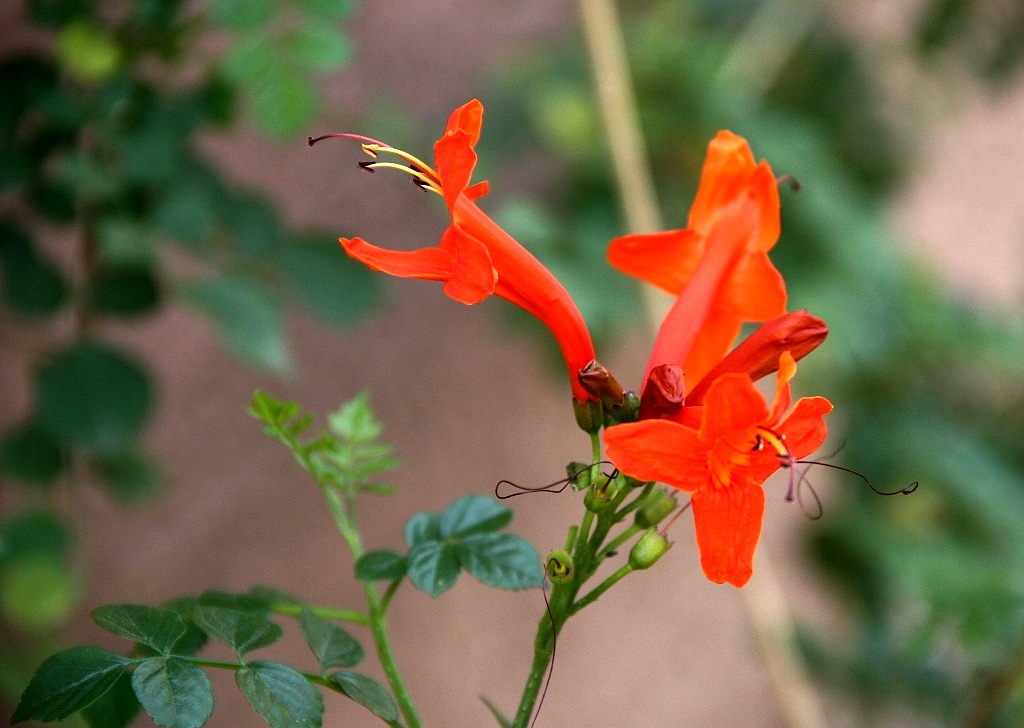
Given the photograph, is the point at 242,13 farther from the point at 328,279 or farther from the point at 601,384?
the point at 601,384

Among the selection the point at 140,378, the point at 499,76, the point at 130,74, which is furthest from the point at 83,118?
the point at 499,76

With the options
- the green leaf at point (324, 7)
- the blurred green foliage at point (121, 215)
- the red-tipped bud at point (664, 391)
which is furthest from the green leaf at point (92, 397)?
the red-tipped bud at point (664, 391)

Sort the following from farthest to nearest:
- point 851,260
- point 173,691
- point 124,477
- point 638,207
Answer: point 851,260 < point 638,207 < point 124,477 < point 173,691

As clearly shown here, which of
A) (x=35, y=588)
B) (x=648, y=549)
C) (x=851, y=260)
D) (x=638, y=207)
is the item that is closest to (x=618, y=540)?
(x=648, y=549)

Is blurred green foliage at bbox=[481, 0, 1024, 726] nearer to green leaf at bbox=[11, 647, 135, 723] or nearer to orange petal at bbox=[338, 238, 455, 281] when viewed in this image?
orange petal at bbox=[338, 238, 455, 281]

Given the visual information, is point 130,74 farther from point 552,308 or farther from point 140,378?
point 552,308

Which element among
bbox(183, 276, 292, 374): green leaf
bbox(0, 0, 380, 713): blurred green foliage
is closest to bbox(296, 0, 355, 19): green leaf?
bbox(0, 0, 380, 713): blurred green foliage
